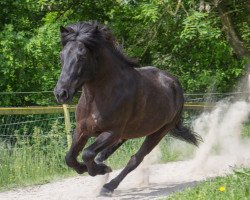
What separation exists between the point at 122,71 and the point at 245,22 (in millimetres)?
10406

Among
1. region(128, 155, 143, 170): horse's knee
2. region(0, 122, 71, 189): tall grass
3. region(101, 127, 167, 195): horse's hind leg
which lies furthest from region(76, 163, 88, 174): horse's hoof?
region(0, 122, 71, 189): tall grass

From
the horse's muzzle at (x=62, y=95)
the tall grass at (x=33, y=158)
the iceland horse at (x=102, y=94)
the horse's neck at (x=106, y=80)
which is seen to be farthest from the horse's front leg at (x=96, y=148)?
the tall grass at (x=33, y=158)

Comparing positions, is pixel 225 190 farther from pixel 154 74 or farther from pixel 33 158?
pixel 33 158

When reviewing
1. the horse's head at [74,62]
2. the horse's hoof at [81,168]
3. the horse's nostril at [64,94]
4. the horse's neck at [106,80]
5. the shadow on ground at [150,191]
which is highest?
the horse's head at [74,62]

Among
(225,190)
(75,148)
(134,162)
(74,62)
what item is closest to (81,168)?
(75,148)

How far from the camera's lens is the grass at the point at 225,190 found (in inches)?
211

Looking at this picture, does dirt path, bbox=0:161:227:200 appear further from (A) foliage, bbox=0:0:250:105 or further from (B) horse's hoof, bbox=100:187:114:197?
(A) foliage, bbox=0:0:250:105

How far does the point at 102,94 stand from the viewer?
6719 millimetres

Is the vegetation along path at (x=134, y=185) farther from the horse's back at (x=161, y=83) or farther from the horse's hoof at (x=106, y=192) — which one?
the horse's back at (x=161, y=83)

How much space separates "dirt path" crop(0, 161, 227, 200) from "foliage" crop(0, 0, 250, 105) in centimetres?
444

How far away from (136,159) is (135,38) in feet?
27.3

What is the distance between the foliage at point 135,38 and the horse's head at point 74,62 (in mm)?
6636

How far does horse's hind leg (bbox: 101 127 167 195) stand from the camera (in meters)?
7.46

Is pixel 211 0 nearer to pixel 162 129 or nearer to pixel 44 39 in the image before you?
pixel 44 39
